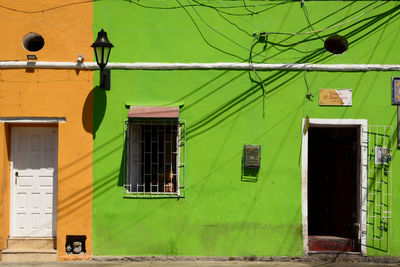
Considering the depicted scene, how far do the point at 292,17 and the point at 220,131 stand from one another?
2.36 m

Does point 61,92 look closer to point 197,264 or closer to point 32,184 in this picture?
point 32,184

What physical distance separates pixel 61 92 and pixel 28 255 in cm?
287

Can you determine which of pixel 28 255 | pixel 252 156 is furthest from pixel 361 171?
pixel 28 255

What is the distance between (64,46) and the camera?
905 cm

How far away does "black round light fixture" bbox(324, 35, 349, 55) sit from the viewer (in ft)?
29.8

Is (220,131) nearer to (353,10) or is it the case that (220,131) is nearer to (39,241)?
(353,10)

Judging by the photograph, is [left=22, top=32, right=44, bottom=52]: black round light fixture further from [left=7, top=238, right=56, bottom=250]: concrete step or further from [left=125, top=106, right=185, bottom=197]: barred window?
[left=7, top=238, right=56, bottom=250]: concrete step

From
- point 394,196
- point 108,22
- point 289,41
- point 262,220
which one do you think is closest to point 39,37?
point 108,22

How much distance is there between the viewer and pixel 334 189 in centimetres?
1012

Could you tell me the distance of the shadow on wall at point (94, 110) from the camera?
9.01m

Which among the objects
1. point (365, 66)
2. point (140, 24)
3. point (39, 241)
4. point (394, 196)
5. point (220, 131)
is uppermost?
point (140, 24)

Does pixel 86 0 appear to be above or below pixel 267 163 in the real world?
above

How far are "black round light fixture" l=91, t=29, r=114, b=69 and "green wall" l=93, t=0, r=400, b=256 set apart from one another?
493mm

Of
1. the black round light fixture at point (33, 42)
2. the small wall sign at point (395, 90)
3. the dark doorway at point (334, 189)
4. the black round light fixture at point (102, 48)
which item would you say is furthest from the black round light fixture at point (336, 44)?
the black round light fixture at point (33, 42)
